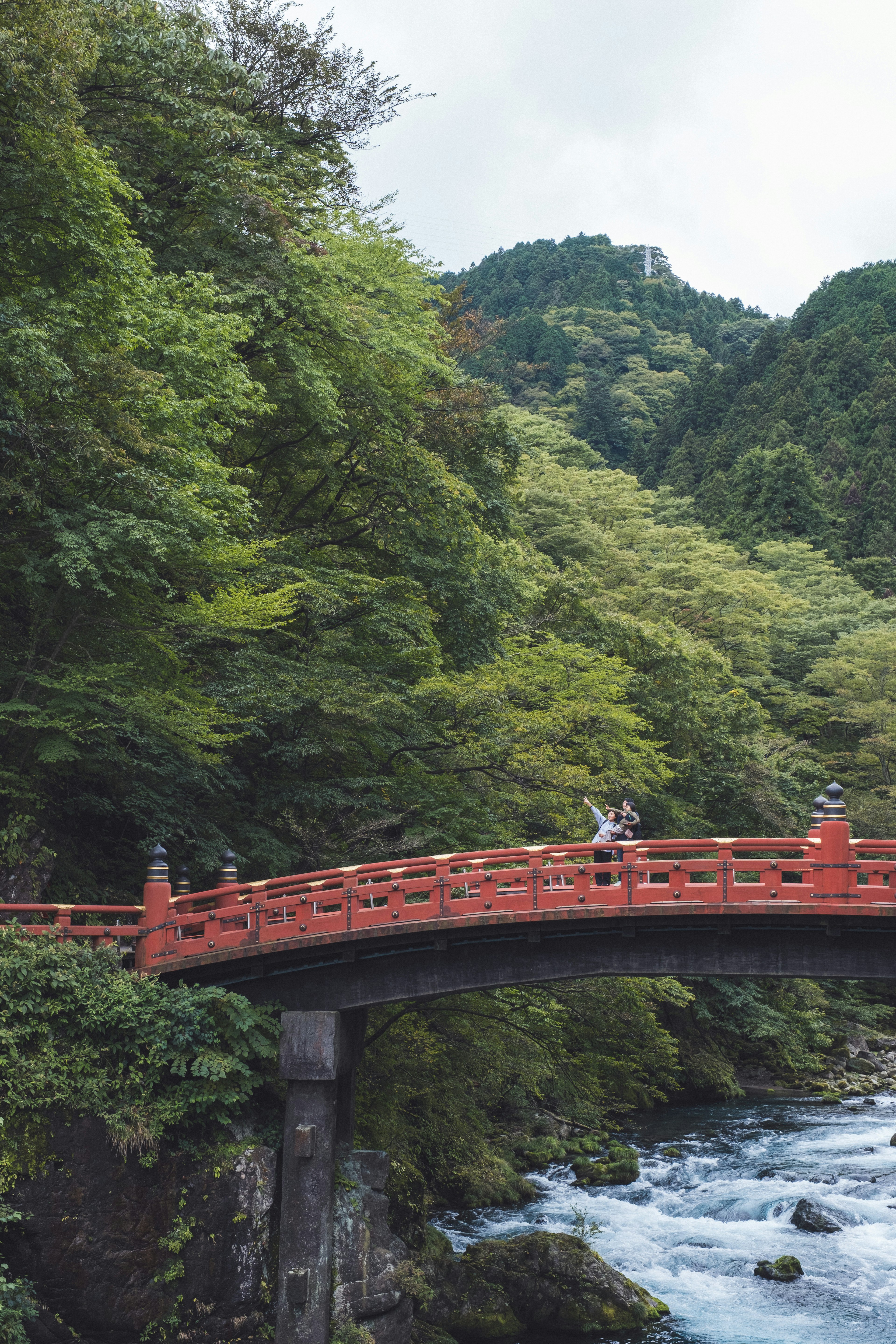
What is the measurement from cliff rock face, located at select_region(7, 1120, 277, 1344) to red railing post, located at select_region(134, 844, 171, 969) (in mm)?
2419

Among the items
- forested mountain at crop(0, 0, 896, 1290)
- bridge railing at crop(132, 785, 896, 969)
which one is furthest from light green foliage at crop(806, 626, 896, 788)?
bridge railing at crop(132, 785, 896, 969)

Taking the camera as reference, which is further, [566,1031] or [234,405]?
[566,1031]

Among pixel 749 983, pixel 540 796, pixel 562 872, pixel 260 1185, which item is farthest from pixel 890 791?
pixel 260 1185

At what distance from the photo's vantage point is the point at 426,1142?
20406mm

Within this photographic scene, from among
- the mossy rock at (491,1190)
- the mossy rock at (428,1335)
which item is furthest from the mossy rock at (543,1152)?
the mossy rock at (428,1335)

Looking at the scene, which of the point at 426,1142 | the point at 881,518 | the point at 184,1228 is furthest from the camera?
the point at 881,518

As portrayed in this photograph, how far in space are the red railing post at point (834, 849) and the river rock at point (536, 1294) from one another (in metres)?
8.28

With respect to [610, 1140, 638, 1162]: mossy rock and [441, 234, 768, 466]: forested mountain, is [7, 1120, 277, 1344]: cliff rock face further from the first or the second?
[441, 234, 768, 466]: forested mountain

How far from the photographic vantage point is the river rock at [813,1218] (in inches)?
847

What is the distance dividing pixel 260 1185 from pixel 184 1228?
1.15 meters

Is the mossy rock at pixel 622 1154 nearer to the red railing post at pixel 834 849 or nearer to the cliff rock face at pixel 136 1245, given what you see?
the cliff rock face at pixel 136 1245

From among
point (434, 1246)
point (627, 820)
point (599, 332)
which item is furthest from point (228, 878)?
point (599, 332)

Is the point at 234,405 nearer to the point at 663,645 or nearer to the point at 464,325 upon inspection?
the point at 663,645

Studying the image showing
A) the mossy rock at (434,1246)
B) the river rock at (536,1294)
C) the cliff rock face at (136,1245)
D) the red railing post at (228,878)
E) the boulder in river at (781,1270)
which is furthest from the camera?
the boulder in river at (781,1270)
